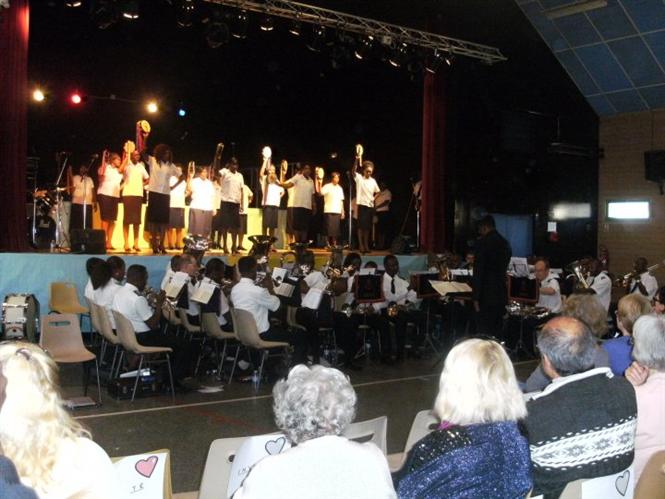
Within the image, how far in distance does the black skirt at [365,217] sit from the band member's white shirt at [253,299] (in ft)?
21.6

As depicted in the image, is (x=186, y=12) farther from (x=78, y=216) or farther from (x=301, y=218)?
(x=301, y=218)

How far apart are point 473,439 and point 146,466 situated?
1122mm

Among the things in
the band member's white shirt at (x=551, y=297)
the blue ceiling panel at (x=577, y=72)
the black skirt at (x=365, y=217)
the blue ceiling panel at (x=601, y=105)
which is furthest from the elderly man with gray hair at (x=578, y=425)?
the blue ceiling panel at (x=601, y=105)

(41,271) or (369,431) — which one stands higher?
(41,271)

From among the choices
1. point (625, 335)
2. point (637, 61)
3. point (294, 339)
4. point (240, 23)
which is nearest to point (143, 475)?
point (625, 335)

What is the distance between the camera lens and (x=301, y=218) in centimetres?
1358

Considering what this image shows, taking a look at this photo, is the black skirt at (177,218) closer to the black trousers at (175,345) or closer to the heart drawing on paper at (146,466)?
the black trousers at (175,345)

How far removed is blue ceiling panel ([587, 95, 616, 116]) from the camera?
15721 mm

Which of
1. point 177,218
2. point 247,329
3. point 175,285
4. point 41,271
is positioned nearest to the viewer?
point 247,329

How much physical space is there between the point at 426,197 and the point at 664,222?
4859 millimetres

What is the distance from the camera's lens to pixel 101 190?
1145 cm

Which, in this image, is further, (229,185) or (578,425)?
(229,185)

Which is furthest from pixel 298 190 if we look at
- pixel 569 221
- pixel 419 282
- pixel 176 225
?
pixel 569 221

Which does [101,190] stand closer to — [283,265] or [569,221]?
[283,265]
